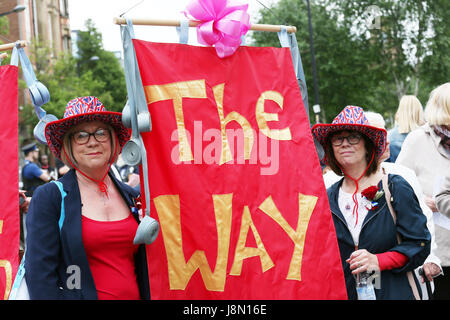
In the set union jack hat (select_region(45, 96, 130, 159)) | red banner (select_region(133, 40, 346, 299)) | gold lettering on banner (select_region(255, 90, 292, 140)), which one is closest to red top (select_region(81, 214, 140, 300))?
red banner (select_region(133, 40, 346, 299))

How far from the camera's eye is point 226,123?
3232 mm

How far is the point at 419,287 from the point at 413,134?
166 cm

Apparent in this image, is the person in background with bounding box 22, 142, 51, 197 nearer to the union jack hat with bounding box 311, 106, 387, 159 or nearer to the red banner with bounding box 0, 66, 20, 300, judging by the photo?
the red banner with bounding box 0, 66, 20, 300

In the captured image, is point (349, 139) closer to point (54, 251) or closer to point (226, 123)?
point (226, 123)

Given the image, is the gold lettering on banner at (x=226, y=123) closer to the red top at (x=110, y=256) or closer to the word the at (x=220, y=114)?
the word the at (x=220, y=114)

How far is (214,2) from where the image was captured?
3.16 metres

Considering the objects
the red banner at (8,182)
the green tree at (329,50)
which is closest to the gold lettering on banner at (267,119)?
the red banner at (8,182)

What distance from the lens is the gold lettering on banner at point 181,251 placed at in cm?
301

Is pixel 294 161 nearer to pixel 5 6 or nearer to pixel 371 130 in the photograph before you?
pixel 371 130

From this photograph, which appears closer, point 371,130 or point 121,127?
point 121,127

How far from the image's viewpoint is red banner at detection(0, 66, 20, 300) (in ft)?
12.1

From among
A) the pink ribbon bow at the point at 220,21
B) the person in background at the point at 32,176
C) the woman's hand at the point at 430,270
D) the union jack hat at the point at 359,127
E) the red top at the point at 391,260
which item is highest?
the pink ribbon bow at the point at 220,21

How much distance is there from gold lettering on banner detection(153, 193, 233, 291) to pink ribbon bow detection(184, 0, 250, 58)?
87 cm

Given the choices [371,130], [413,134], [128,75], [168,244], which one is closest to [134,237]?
[168,244]
